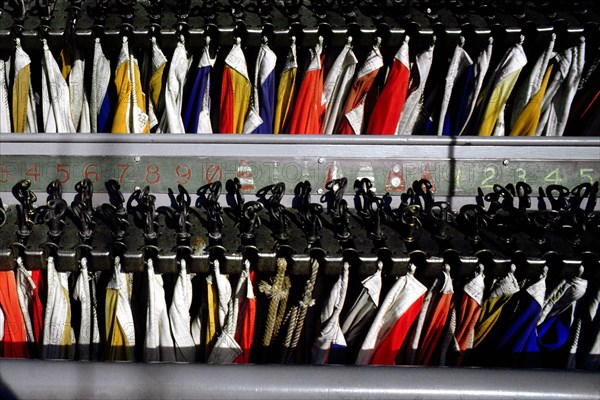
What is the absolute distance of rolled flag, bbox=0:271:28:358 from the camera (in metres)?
1.39

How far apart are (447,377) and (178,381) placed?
1.15 feet

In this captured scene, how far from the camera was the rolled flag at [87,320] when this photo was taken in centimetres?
139

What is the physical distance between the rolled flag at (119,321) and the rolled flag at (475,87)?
1009mm

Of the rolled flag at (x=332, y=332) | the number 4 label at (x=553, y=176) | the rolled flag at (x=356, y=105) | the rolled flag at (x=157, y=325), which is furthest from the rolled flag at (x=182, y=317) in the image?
the number 4 label at (x=553, y=176)

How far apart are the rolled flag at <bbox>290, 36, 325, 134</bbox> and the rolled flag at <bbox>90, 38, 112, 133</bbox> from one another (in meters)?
0.52

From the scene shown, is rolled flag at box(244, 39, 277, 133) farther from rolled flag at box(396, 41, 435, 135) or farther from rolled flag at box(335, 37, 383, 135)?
rolled flag at box(396, 41, 435, 135)

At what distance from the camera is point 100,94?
5.46 feet

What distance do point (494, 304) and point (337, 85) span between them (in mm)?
723

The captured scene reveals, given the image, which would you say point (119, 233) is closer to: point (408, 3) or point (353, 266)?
point (353, 266)

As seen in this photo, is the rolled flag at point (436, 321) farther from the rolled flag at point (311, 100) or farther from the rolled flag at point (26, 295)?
the rolled flag at point (26, 295)

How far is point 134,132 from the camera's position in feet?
5.35

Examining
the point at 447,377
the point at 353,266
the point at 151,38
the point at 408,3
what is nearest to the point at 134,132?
the point at 151,38

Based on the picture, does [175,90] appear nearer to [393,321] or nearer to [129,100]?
[129,100]

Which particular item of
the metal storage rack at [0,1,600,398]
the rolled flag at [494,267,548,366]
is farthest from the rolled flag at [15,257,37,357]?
the rolled flag at [494,267,548,366]
